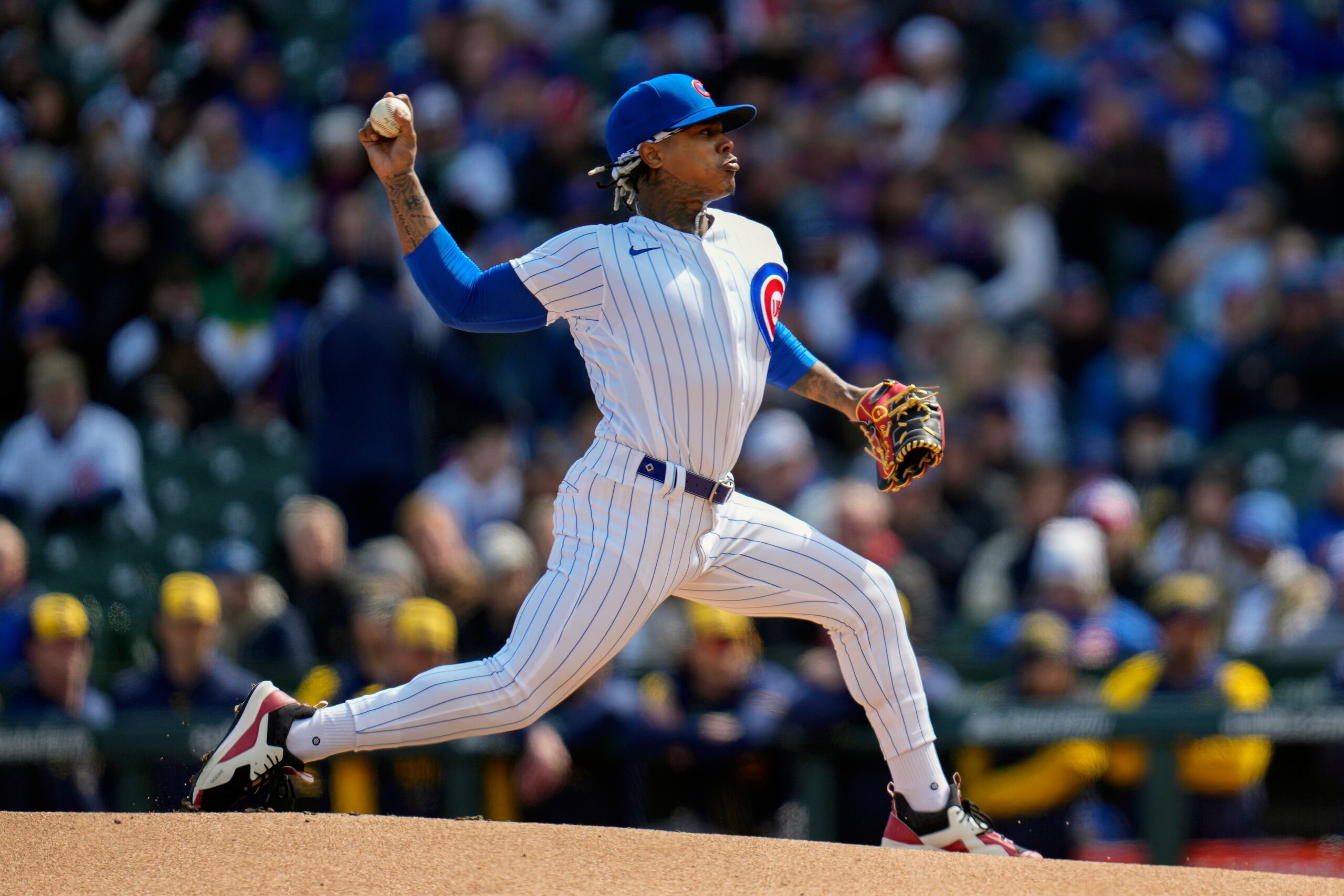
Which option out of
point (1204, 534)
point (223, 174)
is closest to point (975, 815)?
point (1204, 534)

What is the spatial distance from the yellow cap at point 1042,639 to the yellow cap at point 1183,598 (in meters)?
0.33

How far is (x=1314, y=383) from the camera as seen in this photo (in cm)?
736

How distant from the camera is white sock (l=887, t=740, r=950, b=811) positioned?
374 centimetres

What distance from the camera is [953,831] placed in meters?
3.76

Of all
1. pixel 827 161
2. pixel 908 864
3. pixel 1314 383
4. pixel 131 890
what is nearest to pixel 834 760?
pixel 908 864

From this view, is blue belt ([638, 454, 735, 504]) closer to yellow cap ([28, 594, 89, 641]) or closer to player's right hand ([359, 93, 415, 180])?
player's right hand ([359, 93, 415, 180])

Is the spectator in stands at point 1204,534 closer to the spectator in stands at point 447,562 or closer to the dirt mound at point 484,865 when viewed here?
the spectator in stands at point 447,562

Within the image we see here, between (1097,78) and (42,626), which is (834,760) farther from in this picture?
(1097,78)

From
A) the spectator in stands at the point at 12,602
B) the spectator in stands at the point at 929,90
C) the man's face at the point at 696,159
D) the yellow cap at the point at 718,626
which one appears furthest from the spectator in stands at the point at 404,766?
the spectator in stands at the point at 929,90

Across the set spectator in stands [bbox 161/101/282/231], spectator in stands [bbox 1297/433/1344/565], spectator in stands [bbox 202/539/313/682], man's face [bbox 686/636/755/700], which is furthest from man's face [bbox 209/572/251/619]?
spectator in stands [bbox 1297/433/1344/565]

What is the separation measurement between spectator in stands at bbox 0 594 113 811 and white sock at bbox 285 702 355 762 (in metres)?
2.20

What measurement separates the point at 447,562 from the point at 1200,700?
2715 mm

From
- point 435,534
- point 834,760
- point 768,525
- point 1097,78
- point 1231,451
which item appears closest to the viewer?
point 768,525

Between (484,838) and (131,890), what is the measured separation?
0.72 metres
